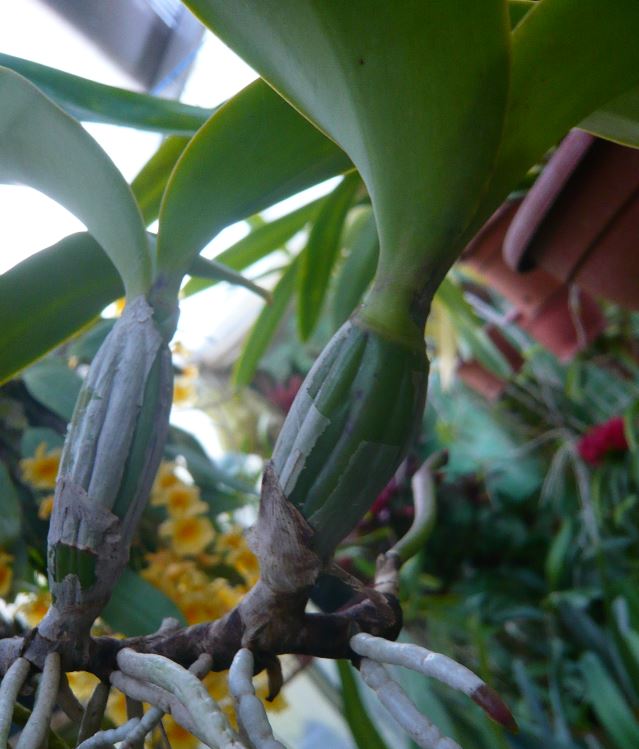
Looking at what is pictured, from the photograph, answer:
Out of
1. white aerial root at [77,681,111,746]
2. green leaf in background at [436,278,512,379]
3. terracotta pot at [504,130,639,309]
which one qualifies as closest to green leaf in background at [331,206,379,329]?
terracotta pot at [504,130,639,309]

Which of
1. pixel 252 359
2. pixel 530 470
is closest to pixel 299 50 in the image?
pixel 252 359

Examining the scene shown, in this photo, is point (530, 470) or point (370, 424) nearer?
point (370, 424)

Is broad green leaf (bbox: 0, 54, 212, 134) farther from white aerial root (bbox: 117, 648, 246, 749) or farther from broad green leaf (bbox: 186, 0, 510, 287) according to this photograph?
white aerial root (bbox: 117, 648, 246, 749)

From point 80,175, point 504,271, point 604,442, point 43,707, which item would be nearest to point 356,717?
point 43,707

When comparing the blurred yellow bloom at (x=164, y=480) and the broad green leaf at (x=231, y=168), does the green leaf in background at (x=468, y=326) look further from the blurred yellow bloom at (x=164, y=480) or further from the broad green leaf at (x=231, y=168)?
the broad green leaf at (x=231, y=168)

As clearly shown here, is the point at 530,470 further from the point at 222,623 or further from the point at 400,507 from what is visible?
the point at 222,623

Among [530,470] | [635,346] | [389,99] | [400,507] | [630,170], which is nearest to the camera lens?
[389,99]

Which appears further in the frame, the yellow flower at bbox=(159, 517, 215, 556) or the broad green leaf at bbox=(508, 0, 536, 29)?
the yellow flower at bbox=(159, 517, 215, 556)
